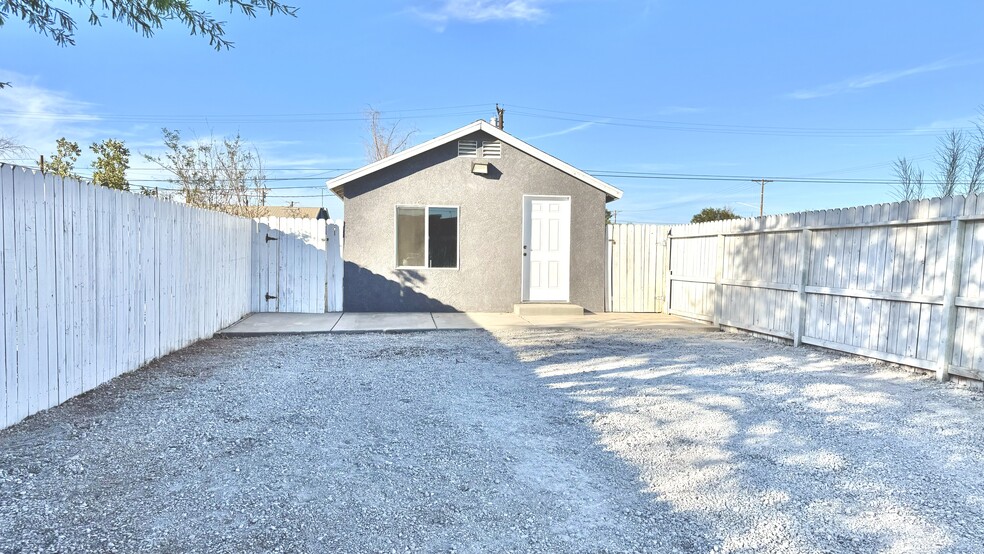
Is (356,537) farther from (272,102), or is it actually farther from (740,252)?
(272,102)

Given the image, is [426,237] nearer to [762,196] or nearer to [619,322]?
[619,322]

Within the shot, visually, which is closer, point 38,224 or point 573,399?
point 38,224

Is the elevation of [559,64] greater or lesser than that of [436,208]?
greater

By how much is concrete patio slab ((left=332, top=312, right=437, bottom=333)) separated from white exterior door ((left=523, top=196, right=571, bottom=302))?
231cm

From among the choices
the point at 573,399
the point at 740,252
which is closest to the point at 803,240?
the point at 740,252

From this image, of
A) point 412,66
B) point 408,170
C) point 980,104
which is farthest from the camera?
point 412,66

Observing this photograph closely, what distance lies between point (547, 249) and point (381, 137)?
1692 cm

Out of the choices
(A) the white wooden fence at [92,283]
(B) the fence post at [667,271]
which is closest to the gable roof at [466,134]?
(B) the fence post at [667,271]

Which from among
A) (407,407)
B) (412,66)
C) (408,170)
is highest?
(412,66)

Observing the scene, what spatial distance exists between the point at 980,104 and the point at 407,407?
59.4 feet

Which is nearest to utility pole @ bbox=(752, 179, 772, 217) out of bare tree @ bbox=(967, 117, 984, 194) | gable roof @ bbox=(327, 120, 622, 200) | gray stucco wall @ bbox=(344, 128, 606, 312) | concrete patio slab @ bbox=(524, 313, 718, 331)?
bare tree @ bbox=(967, 117, 984, 194)

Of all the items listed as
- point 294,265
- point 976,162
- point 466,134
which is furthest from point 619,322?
point 976,162

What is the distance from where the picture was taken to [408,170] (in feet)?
31.4

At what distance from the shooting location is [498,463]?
2.90 metres
